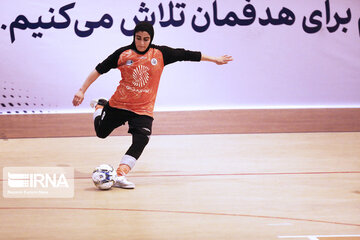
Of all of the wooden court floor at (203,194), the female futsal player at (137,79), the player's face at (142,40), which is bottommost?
the wooden court floor at (203,194)

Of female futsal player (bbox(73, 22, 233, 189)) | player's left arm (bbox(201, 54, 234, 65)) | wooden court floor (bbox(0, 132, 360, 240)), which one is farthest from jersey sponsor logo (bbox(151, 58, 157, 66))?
wooden court floor (bbox(0, 132, 360, 240))

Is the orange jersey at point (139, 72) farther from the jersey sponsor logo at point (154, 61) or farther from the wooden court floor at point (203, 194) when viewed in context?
the wooden court floor at point (203, 194)

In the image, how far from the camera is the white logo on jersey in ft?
13.7

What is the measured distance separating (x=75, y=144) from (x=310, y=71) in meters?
2.76

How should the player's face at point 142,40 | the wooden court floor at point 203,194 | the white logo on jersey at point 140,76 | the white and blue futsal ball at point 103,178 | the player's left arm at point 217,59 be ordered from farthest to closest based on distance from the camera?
the player's left arm at point 217,59 < the white logo on jersey at point 140,76 < the player's face at point 142,40 < the white and blue futsal ball at point 103,178 < the wooden court floor at point 203,194

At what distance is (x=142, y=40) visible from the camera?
409 cm

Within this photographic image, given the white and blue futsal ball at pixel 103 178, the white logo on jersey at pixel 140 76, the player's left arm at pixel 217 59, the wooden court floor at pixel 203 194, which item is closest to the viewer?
the wooden court floor at pixel 203 194

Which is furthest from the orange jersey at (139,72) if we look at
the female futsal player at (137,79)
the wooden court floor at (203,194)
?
the wooden court floor at (203,194)

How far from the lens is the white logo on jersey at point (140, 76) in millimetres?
4184

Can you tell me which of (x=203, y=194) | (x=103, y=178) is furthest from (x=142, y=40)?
(x=203, y=194)

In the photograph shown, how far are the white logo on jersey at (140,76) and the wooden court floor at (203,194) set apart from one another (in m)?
0.68

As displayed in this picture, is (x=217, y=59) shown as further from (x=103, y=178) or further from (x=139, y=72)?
(x=103, y=178)

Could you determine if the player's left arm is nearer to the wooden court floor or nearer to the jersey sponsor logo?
the jersey sponsor logo

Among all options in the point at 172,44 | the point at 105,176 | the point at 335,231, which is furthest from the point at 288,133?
the point at 335,231
